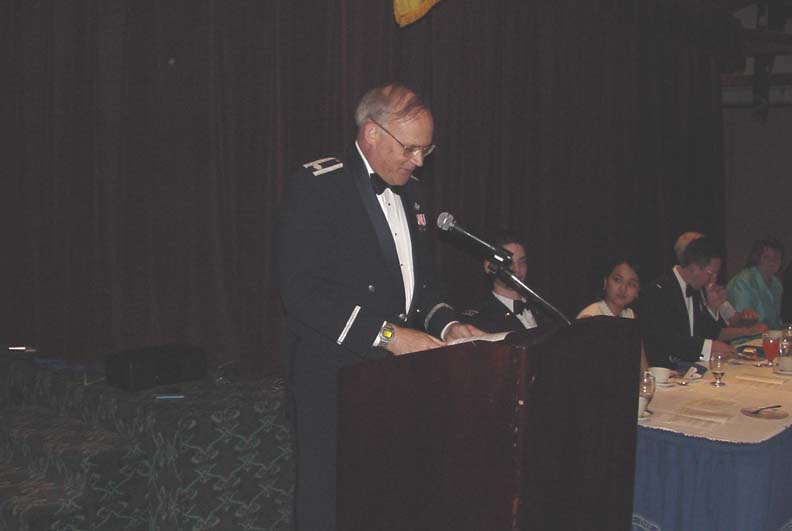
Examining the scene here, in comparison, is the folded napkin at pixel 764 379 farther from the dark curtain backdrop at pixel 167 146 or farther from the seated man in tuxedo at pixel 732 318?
the dark curtain backdrop at pixel 167 146

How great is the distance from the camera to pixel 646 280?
7.88 m

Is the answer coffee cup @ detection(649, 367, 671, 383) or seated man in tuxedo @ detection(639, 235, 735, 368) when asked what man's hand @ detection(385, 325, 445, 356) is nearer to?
coffee cup @ detection(649, 367, 671, 383)

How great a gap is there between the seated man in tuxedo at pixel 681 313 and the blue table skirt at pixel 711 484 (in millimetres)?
1233

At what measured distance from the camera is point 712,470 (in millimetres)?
2824

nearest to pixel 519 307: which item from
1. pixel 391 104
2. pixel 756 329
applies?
pixel 391 104

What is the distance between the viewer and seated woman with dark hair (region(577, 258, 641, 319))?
13.0 ft

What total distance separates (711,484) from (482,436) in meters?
1.57

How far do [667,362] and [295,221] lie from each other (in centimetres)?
266

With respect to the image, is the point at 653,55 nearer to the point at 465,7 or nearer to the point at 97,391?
the point at 465,7

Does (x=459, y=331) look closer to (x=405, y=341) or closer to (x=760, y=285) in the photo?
(x=405, y=341)

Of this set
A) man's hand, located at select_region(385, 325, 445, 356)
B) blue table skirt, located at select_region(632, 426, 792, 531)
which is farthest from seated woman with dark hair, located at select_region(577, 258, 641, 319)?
man's hand, located at select_region(385, 325, 445, 356)

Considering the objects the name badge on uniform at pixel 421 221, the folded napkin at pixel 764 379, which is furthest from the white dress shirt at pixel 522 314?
the name badge on uniform at pixel 421 221

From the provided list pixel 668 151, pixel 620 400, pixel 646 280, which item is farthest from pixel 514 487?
pixel 668 151

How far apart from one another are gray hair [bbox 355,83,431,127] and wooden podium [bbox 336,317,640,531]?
2.27 ft
